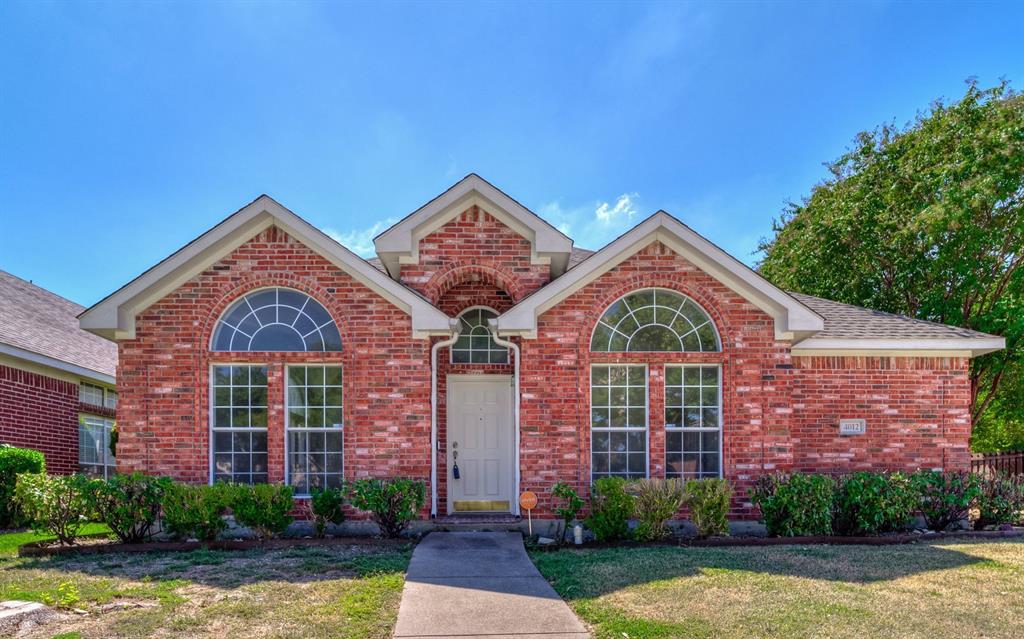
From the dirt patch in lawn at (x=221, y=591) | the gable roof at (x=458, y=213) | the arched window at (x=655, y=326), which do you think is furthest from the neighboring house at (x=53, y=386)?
the arched window at (x=655, y=326)

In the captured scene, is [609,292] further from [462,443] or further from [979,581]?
[979,581]

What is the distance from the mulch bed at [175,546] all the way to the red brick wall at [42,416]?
4.54 metres

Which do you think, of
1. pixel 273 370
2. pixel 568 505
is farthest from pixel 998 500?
pixel 273 370

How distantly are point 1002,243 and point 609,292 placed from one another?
35.5 feet

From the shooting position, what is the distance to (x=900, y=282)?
17469 mm

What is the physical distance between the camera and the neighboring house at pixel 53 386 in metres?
12.9

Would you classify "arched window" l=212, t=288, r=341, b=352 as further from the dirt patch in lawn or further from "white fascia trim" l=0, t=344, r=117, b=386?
"white fascia trim" l=0, t=344, r=117, b=386

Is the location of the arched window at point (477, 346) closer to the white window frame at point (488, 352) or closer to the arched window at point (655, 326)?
the white window frame at point (488, 352)

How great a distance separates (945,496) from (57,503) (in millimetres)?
12682

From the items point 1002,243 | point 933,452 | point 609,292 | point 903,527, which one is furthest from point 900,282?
point 609,292

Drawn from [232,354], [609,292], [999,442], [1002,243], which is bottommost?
[999,442]

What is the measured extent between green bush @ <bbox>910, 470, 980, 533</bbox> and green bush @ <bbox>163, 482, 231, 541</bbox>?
9.99 m

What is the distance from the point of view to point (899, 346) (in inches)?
445

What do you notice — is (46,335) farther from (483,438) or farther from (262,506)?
(483,438)
